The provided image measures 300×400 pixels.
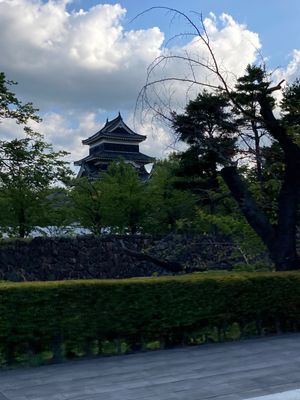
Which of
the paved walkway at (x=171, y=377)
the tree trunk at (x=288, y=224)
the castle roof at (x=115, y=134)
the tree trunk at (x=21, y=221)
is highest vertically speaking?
the castle roof at (x=115, y=134)

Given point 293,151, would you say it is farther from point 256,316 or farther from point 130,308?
point 130,308

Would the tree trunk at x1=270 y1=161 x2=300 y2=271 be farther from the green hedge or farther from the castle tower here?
the castle tower

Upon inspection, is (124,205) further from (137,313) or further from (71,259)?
(137,313)

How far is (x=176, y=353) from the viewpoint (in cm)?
708

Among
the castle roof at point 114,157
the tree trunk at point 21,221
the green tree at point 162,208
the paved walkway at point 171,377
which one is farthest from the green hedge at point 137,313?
the castle roof at point 114,157

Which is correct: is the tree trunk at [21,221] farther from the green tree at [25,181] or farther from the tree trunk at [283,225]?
the tree trunk at [283,225]

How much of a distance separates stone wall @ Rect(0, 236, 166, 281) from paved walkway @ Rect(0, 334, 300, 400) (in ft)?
44.8

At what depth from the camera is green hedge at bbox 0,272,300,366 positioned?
6.48m

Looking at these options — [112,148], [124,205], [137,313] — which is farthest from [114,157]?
[137,313]

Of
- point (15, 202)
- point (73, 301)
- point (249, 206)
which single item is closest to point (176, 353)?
point (73, 301)

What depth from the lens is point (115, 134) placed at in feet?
137

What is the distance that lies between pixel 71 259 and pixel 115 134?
22.0m

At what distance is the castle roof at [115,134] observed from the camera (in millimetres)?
41375

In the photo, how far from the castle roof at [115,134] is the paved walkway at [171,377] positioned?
34906 mm
